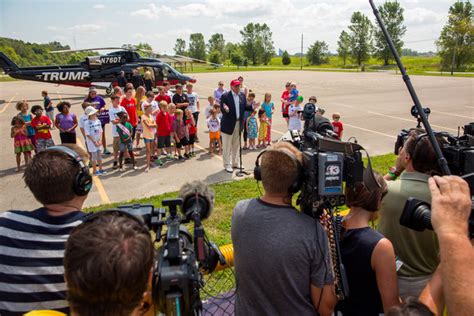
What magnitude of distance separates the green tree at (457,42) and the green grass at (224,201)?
63720 mm

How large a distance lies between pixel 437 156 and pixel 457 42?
71.2 meters

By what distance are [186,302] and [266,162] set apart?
103cm

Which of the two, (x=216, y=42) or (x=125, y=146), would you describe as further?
(x=216, y=42)

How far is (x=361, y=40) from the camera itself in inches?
3231

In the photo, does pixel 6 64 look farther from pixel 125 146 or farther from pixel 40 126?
pixel 125 146

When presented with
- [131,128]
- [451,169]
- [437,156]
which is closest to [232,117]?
[131,128]

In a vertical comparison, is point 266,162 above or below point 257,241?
above

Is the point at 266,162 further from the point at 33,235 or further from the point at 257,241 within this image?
the point at 33,235

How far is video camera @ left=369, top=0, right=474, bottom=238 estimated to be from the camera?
5.57 ft

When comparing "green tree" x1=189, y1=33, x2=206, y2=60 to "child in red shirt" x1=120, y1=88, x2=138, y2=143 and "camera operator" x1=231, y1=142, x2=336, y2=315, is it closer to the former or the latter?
"child in red shirt" x1=120, y1=88, x2=138, y2=143

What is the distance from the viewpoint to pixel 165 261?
53.0 inches

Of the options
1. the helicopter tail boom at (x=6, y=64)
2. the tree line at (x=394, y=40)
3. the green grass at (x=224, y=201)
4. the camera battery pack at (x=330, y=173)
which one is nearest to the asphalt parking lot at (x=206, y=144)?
the green grass at (x=224, y=201)

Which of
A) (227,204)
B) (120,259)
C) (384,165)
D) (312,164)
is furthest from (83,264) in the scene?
(384,165)

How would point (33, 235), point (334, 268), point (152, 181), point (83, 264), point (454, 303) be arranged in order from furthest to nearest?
1. point (152, 181)
2. point (334, 268)
3. point (33, 235)
4. point (454, 303)
5. point (83, 264)
